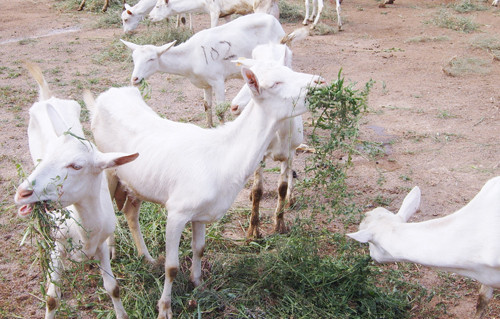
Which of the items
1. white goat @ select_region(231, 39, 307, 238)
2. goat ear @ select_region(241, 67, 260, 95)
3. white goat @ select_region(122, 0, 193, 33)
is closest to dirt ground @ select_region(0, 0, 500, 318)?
white goat @ select_region(231, 39, 307, 238)

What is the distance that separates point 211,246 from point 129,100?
151 centimetres

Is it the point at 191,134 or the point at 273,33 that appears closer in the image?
the point at 191,134

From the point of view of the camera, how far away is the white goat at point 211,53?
6.71m

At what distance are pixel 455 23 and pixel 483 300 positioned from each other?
35.2 ft

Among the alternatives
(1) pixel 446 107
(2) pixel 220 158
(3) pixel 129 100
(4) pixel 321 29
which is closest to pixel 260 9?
(4) pixel 321 29

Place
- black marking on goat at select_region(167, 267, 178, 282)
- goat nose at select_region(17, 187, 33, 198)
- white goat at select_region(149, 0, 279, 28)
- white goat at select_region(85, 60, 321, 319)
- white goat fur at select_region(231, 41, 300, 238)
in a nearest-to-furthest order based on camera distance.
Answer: goat nose at select_region(17, 187, 33, 198) < white goat at select_region(85, 60, 321, 319) < black marking on goat at select_region(167, 267, 178, 282) < white goat fur at select_region(231, 41, 300, 238) < white goat at select_region(149, 0, 279, 28)

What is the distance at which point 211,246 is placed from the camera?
14.5 ft

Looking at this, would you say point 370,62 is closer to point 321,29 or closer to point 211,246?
point 321,29

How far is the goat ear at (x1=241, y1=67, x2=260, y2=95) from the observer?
10.5 ft

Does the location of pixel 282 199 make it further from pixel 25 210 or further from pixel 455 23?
pixel 455 23

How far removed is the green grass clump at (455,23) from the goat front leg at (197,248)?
10861mm

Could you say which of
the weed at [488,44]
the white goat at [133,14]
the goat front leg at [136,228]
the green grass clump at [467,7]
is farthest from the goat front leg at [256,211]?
the green grass clump at [467,7]

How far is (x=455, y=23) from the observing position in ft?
Answer: 41.1

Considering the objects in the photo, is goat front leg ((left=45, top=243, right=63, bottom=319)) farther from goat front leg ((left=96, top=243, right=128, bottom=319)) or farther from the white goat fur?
the white goat fur
